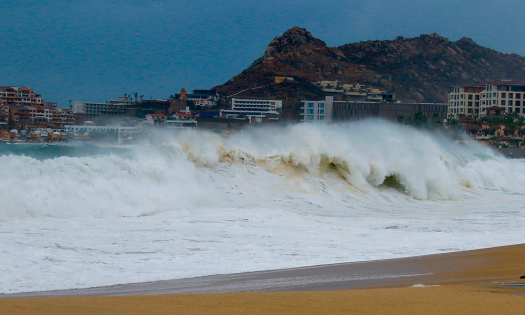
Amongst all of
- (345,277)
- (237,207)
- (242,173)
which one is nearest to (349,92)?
(242,173)

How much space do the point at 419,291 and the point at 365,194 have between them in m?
17.1

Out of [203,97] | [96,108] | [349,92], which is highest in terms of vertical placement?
[349,92]

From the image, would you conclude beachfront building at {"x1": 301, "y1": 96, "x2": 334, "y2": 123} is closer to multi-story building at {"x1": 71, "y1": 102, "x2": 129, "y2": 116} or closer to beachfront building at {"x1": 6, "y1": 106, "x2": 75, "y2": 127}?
multi-story building at {"x1": 71, "y1": 102, "x2": 129, "y2": 116}

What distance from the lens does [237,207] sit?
63.3ft

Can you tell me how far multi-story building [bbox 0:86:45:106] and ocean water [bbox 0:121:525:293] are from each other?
371ft

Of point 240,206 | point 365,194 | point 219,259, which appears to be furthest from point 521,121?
point 219,259

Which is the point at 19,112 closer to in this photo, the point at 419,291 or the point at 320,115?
the point at 320,115

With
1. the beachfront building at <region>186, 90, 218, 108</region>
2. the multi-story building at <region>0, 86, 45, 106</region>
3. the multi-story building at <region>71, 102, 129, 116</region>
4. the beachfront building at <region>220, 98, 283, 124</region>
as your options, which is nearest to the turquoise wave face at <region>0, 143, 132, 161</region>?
the multi-story building at <region>0, 86, 45, 106</region>

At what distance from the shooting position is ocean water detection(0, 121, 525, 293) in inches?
444

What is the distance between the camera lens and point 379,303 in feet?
22.7

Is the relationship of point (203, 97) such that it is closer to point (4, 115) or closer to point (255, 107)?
point (255, 107)

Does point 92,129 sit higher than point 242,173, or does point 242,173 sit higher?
point 92,129

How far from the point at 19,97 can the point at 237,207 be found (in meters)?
126

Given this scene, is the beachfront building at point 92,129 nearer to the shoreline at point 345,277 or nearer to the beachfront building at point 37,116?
the beachfront building at point 37,116
